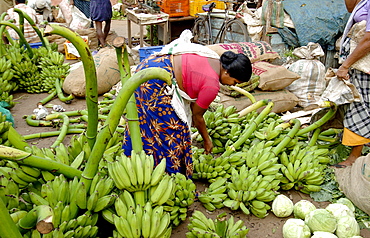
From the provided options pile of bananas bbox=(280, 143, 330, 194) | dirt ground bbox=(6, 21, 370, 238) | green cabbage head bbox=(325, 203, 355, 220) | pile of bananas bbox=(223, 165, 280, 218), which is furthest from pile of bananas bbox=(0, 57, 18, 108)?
green cabbage head bbox=(325, 203, 355, 220)

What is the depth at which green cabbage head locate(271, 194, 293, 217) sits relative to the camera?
8.93 feet

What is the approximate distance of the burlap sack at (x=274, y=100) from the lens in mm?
4652

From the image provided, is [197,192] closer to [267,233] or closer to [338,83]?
[267,233]

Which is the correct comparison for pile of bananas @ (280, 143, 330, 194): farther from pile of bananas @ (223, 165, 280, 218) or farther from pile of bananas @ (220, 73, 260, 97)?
pile of bananas @ (220, 73, 260, 97)

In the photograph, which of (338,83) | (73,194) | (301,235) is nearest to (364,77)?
(338,83)

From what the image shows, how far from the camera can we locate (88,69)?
1404 millimetres

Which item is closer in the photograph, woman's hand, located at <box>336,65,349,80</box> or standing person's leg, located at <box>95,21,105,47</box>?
woman's hand, located at <box>336,65,349,80</box>

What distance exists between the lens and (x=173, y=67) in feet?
8.64

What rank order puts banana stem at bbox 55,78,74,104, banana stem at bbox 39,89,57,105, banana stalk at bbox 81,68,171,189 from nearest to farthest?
1. banana stalk at bbox 81,68,171,189
2. banana stem at bbox 39,89,57,105
3. banana stem at bbox 55,78,74,104

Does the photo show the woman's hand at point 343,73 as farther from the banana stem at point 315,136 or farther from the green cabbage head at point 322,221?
the green cabbage head at point 322,221

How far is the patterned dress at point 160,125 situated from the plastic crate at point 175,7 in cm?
560

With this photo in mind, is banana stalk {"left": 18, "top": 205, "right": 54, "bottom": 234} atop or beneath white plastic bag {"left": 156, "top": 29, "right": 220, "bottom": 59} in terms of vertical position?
beneath

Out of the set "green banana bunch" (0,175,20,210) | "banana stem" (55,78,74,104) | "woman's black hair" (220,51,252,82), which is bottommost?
"banana stem" (55,78,74,104)

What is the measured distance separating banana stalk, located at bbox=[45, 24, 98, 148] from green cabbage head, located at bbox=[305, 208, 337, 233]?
5.86 ft
